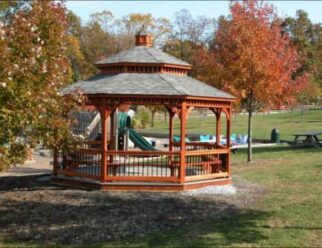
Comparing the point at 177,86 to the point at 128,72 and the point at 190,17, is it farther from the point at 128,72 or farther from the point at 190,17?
the point at 190,17

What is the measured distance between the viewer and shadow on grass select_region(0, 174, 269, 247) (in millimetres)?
10469

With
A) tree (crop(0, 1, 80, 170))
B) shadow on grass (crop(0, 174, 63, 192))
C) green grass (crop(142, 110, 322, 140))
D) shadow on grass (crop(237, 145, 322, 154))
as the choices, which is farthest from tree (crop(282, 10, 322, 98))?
tree (crop(0, 1, 80, 170))

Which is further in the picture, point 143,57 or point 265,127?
point 265,127

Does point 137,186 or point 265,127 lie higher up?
point 265,127

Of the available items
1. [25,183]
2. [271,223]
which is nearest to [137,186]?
[25,183]

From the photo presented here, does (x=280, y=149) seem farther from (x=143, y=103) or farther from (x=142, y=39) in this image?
(x=143, y=103)

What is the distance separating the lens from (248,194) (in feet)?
50.6

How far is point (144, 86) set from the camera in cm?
1627

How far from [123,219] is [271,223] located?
10.9 ft

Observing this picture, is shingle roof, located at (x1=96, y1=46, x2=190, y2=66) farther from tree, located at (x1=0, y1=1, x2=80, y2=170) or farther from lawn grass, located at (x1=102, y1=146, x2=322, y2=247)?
lawn grass, located at (x1=102, y1=146, x2=322, y2=247)

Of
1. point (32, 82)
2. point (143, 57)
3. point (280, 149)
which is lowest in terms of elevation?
point (280, 149)

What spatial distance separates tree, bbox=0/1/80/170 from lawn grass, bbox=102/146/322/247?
302 centimetres

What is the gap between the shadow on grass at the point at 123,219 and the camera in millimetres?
10469

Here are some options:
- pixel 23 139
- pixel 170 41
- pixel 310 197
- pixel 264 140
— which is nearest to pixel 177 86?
pixel 310 197
